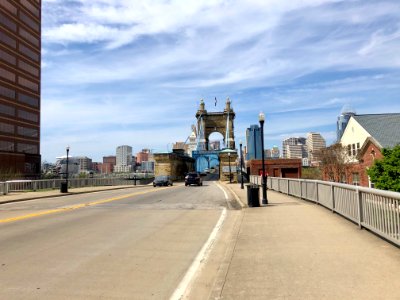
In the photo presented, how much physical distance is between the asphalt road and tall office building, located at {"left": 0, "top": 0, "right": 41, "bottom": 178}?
256ft

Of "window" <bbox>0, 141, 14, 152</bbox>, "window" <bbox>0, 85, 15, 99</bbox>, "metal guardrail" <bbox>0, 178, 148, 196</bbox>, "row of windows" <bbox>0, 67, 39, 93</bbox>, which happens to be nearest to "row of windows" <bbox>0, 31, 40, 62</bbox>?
"row of windows" <bbox>0, 67, 39, 93</bbox>

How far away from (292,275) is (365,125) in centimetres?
4078

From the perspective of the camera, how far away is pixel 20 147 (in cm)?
9362

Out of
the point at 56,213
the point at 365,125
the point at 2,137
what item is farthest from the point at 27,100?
the point at 56,213

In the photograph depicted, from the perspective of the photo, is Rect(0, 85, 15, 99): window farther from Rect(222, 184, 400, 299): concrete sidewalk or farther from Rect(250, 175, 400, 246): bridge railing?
Rect(222, 184, 400, 299): concrete sidewalk

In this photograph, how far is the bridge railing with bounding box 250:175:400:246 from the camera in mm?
7598

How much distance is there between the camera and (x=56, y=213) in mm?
15805

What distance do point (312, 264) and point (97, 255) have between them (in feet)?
13.4

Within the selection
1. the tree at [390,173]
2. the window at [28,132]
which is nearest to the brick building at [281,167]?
the tree at [390,173]

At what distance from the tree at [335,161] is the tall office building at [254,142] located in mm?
44771

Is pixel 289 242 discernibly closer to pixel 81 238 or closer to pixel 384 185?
pixel 81 238

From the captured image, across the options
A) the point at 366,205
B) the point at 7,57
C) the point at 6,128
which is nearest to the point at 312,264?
the point at 366,205

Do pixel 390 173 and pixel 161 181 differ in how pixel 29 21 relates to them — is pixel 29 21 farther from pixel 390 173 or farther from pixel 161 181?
pixel 390 173

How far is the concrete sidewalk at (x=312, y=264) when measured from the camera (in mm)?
5328
